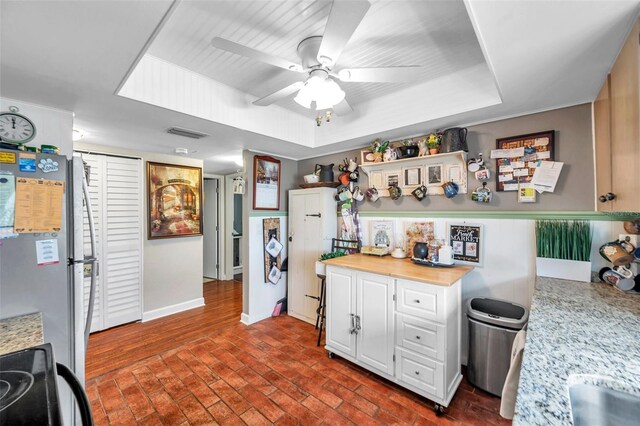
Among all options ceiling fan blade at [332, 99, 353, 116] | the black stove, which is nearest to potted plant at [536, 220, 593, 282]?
ceiling fan blade at [332, 99, 353, 116]

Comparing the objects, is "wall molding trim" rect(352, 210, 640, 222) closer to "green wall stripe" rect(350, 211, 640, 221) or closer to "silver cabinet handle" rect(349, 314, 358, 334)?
"green wall stripe" rect(350, 211, 640, 221)

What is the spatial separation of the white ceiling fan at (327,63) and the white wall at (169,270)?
93.5 inches

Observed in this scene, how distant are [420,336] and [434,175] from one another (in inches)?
54.9

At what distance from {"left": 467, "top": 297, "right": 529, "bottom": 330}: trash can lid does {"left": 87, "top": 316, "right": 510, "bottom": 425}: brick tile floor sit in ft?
1.84

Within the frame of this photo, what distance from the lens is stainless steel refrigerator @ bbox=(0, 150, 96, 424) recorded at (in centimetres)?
127

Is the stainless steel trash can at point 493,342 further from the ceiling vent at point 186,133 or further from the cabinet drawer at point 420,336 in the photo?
the ceiling vent at point 186,133

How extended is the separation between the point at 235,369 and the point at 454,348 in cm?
177

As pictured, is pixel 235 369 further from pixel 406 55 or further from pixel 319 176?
pixel 406 55

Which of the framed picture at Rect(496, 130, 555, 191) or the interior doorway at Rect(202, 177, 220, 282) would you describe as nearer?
the framed picture at Rect(496, 130, 555, 191)

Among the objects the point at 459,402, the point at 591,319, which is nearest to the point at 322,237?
the point at 459,402

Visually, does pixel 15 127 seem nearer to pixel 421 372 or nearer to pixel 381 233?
pixel 381 233

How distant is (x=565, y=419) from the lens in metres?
0.60

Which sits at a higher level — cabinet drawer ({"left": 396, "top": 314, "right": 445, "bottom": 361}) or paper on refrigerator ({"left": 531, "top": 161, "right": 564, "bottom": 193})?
paper on refrigerator ({"left": 531, "top": 161, "right": 564, "bottom": 193})

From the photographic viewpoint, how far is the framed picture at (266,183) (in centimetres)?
321
